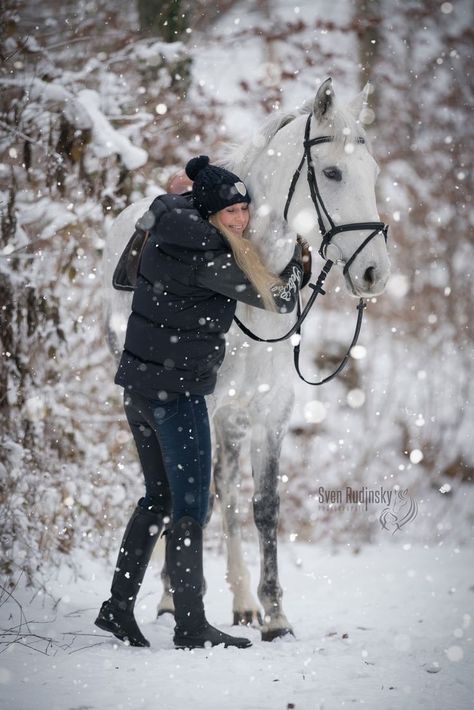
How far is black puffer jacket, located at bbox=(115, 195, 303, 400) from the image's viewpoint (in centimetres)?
290

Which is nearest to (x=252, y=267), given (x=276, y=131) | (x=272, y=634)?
(x=276, y=131)

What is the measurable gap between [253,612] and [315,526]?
308 cm

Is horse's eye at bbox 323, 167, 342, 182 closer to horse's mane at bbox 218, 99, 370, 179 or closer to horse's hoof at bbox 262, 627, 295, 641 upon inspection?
horse's mane at bbox 218, 99, 370, 179

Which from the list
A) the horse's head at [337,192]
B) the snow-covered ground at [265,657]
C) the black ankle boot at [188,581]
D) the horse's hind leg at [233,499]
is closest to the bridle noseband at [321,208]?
the horse's head at [337,192]

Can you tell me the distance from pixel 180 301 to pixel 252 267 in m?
0.34

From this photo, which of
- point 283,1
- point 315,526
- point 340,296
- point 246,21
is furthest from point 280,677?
point 283,1

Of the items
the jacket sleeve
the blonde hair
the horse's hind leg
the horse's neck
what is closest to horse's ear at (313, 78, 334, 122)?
the horse's neck

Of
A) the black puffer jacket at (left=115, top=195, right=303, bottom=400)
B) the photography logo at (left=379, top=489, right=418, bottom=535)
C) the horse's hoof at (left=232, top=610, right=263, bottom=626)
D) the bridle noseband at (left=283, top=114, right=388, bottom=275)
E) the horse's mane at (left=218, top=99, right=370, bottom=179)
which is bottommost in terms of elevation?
the photography logo at (left=379, top=489, right=418, bottom=535)

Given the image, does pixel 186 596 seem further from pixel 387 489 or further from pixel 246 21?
pixel 246 21

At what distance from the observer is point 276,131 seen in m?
3.51

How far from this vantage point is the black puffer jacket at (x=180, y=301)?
2.90 m

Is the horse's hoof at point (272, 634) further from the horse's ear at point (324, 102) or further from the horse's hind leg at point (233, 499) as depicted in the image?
the horse's ear at point (324, 102)

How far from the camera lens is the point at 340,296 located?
7.87 m

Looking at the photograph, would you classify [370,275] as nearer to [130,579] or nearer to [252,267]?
[252,267]
